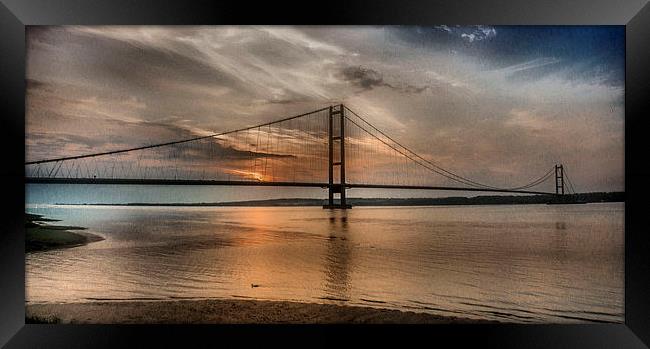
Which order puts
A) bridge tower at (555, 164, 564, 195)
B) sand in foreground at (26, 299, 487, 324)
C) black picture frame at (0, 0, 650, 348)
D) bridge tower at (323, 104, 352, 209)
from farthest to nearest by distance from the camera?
bridge tower at (323, 104, 352, 209), bridge tower at (555, 164, 564, 195), sand in foreground at (26, 299, 487, 324), black picture frame at (0, 0, 650, 348)

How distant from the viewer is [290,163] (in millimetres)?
3012

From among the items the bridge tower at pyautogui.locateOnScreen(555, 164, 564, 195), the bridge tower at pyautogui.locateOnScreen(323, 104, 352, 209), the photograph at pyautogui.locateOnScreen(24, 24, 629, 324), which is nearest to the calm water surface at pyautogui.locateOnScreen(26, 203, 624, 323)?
the photograph at pyautogui.locateOnScreen(24, 24, 629, 324)

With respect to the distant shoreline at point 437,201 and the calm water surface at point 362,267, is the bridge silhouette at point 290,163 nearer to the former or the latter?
the distant shoreline at point 437,201

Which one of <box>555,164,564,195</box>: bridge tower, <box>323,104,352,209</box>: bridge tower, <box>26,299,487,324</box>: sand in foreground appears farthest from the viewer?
<box>323,104,352,209</box>: bridge tower

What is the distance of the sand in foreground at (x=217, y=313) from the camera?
244 centimetres

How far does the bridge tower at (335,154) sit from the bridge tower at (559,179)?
1344 millimetres

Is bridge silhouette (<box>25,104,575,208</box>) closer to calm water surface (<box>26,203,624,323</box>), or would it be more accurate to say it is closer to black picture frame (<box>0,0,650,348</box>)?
calm water surface (<box>26,203,624,323</box>)

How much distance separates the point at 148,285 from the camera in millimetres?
2549

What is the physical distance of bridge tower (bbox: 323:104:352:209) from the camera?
2674 millimetres

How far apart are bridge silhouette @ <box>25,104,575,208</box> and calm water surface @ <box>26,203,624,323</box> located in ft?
0.69

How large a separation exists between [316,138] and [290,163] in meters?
0.28
